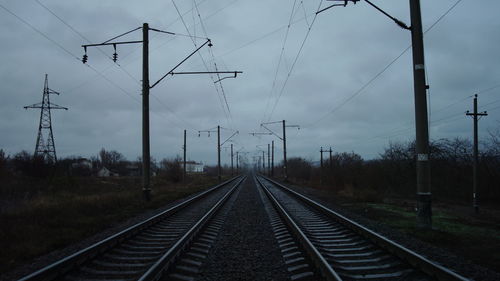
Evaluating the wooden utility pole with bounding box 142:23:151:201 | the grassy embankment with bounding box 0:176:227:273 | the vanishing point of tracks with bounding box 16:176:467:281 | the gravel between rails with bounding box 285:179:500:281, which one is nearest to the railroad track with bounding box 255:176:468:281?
the vanishing point of tracks with bounding box 16:176:467:281

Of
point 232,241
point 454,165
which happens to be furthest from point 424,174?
point 454,165

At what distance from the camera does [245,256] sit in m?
7.74

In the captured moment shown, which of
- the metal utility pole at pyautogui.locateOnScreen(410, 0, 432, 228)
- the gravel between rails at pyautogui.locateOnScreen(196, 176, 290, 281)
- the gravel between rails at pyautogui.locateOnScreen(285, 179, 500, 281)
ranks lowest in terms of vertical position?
the gravel between rails at pyautogui.locateOnScreen(196, 176, 290, 281)

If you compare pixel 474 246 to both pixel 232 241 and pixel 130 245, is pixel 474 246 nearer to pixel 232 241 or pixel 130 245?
pixel 232 241

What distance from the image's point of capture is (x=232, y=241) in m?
9.44

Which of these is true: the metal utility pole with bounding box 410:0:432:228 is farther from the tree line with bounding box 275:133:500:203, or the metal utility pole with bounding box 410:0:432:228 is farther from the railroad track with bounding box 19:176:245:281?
the tree line with bounding box 275:133:500:203

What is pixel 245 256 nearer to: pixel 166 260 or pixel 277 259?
pixel 277 259

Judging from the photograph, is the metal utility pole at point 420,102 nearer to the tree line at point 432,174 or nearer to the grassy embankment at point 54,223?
the grassy embankment at point 54,223

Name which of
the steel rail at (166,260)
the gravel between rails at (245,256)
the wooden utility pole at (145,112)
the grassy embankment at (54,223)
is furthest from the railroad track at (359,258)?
the wooden utility pole at (145,112)

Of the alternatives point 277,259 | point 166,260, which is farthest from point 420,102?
point 166,260

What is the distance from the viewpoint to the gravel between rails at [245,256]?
6355mm

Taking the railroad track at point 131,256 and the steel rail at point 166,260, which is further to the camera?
the railroad track at point 131,256

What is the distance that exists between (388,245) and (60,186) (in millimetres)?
25765

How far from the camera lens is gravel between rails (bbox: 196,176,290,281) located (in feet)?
20.9
